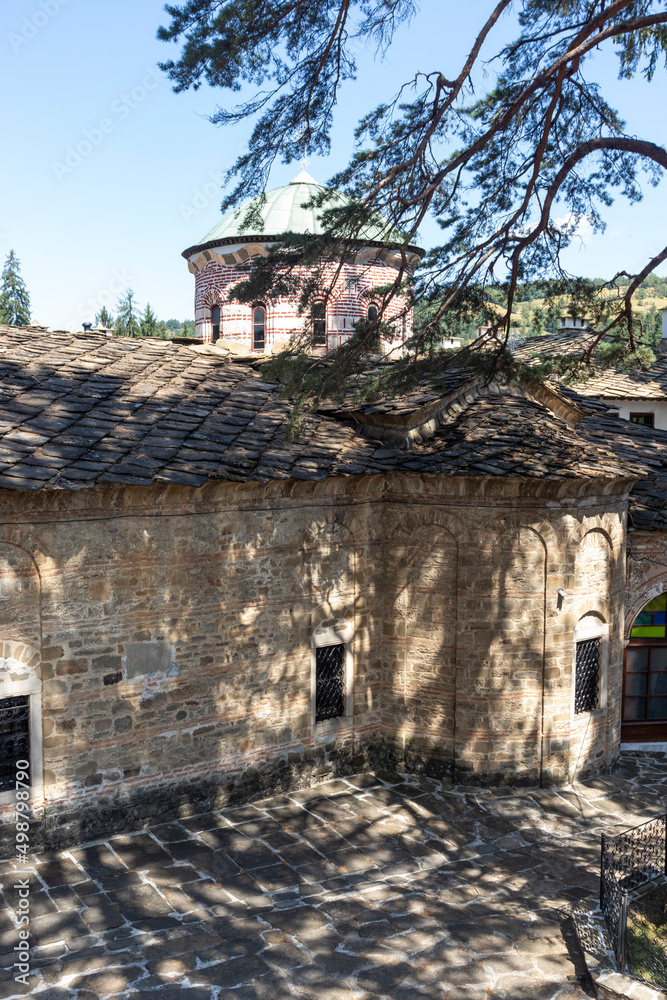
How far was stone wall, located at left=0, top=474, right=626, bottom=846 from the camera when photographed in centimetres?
736

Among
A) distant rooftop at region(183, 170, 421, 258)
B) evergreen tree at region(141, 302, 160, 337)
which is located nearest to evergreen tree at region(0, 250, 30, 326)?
evergreen tree at region(141, 302, 160, 337)

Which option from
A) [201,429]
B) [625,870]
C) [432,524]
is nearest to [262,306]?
[201,429]

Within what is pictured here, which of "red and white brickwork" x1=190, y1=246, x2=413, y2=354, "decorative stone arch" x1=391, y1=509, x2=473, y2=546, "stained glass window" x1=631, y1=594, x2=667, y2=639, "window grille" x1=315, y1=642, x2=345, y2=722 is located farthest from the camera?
"red and white brickwork" x1=190, y1=246, x2=413, y2=354

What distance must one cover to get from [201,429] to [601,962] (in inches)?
235

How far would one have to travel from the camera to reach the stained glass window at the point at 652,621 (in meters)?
10.9

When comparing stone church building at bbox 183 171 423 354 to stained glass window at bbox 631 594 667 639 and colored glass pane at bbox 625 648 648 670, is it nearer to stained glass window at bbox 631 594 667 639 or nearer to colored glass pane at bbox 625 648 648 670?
stained glass window at bbox 631 594 667 639

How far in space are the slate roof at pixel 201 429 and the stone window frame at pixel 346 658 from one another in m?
1.95

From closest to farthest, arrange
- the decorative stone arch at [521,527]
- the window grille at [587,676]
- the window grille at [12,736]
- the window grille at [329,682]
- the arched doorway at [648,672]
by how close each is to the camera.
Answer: the window grille at [12,736] → the decorative stone arch at [521,527] → the window grille at [329,682] → the window grille at [587,676] → the arched doorway at [648,672]

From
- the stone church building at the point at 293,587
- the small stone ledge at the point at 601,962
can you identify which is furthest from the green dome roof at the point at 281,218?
the small stone ledge at the point at 601,962

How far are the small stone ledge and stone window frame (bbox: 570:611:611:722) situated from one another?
2992 mm

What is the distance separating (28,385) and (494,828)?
6.72m

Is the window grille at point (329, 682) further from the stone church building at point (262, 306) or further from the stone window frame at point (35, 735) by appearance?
the stone church building at point (262, 306)

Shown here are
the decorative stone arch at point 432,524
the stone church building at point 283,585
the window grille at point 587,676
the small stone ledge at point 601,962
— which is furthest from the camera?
the window grille at point 587,676

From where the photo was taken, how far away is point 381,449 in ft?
31.5
